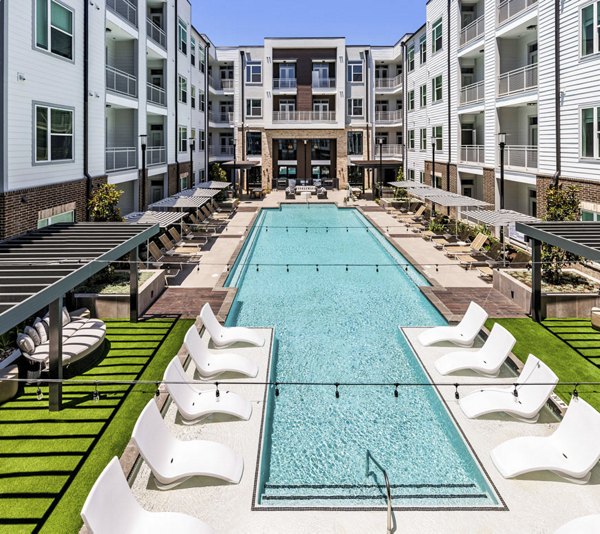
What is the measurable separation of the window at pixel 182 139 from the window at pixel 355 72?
2421 cm

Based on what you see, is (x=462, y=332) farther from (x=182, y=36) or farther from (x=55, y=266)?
(x=182, y=36)

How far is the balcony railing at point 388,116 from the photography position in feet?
172

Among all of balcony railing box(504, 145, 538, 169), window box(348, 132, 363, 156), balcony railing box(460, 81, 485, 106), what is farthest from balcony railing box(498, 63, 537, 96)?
window box(348, 132, 363, 156)

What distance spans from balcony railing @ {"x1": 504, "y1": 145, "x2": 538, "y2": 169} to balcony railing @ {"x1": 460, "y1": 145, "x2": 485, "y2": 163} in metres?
2.78

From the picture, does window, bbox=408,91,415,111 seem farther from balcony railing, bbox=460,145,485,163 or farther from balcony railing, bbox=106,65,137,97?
balcony railing, bbox=106,65,137,97

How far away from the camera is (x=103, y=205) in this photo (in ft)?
58.5

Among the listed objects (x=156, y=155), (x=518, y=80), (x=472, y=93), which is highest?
(x=472, y=93)

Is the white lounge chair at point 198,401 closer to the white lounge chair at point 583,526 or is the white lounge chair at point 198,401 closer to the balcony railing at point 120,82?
the white lounge chair at point 583,526

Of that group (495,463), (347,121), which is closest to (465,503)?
(495,463)

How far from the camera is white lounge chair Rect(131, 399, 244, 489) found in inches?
272

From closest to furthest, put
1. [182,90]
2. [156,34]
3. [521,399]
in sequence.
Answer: [521,399] → [156,34] → [182,90]

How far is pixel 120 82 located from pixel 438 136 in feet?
72.4

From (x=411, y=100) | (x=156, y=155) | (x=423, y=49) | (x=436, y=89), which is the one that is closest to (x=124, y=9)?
(x=156, y=155)

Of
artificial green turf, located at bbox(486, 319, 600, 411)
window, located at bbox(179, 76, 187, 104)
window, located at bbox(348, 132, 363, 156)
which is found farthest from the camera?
window, located at bbox(348, 132, 363, 156)
